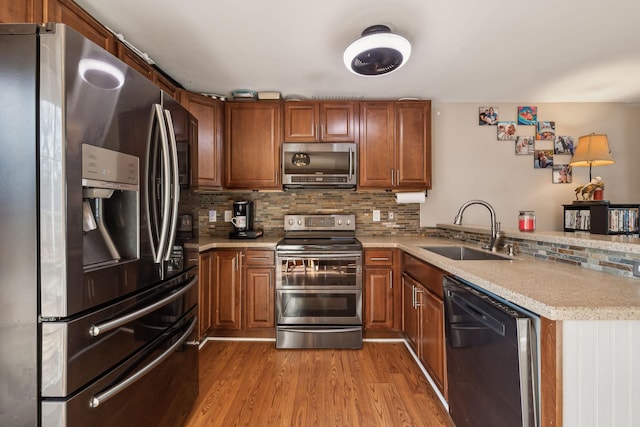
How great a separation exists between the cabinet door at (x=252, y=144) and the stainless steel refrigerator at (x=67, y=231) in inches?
66.9

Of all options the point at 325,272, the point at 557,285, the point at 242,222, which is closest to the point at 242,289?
the point at 242,222

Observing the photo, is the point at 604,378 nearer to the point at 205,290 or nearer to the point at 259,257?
the point at 259,257

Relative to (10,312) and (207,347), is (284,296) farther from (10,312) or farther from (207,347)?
(10,312)

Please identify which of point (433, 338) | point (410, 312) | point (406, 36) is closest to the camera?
point (433, 338)

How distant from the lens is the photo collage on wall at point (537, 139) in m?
3.05

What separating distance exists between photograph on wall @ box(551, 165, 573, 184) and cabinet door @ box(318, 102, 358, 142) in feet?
7.56

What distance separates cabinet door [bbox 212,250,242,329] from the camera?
2.46 meters

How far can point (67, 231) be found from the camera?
811mm

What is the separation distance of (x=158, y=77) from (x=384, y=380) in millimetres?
2846

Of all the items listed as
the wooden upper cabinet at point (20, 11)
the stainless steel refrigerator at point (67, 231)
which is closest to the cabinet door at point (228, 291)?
the stainless steel refrigerator at point (67, 231)

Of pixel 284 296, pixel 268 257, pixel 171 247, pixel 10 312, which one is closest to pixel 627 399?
pixel 171 247

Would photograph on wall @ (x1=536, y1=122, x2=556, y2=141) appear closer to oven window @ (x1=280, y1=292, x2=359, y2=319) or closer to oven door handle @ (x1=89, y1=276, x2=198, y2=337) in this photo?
oven window @ (x1=280, y1=292, x2=359, y2=319)

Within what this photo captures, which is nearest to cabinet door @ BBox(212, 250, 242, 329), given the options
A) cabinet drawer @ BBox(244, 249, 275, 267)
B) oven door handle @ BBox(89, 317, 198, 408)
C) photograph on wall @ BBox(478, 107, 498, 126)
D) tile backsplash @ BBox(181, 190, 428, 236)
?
cabinet drawer @ BBox(244, 249, 275, 267)

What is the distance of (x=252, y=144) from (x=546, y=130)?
10.6 feet
